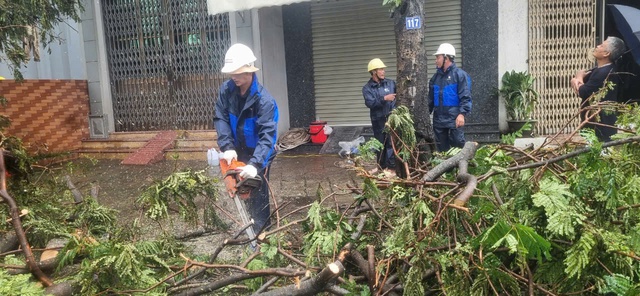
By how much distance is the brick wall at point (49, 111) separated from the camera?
8.70 meters

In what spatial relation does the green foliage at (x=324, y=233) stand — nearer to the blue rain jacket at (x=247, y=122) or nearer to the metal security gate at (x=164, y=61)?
the blue rain jacket at (x=247, y=122)

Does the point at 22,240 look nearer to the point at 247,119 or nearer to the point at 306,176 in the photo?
the point at 247,119

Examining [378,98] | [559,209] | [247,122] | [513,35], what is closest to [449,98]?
[378,98]

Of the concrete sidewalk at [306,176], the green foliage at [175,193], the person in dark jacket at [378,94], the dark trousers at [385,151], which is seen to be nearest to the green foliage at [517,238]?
the green foliage at [175,193]

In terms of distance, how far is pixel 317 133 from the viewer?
31.8 ft

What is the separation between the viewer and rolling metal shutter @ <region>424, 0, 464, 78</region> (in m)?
9.33

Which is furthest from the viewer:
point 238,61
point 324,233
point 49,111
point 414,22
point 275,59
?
point 275,59

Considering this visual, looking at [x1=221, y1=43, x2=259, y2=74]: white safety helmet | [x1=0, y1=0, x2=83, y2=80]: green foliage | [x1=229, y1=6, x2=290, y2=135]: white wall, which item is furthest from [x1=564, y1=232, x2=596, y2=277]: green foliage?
[x1=229, y1=6, x2=290, y2=135]: white wall

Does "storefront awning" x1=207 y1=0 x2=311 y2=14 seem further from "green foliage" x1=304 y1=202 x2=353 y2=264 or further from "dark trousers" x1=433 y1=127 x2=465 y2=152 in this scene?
"green foliage" x1=304 y1=202 x2=353 y2=264

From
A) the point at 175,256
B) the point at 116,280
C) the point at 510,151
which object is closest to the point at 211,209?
the point at 175,256

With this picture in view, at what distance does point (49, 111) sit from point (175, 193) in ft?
23.6

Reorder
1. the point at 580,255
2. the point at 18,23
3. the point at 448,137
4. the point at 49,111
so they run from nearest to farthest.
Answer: the point at 580,255, the point at 18,23, the point at 448,137, the point at 49,111

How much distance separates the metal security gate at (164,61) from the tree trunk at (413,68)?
5813 millimetres

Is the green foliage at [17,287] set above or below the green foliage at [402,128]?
below
